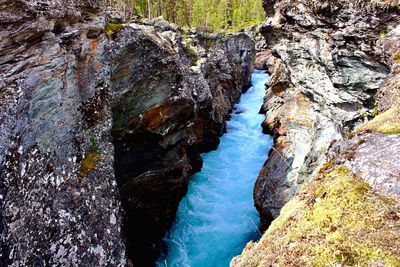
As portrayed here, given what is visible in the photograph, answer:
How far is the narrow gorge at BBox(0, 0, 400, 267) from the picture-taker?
7031 mm

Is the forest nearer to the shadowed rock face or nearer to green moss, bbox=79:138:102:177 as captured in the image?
the shadowed rock face

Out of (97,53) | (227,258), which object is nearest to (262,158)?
(227,258)

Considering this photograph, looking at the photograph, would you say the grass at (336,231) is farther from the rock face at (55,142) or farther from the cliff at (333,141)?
the rock face at (55,142)

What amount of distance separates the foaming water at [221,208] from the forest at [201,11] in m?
28.1

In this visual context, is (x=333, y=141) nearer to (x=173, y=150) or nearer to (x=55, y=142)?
(x=55, y=142)

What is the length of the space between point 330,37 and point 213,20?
298ft

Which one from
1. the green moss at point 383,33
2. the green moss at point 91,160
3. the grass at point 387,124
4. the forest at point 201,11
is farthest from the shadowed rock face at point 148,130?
the forest at point 201,11

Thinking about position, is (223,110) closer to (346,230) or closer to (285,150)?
(285,150)

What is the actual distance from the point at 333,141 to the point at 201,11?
90571 millimetres

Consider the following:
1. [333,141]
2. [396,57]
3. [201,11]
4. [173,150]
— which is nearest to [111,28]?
[173,150]

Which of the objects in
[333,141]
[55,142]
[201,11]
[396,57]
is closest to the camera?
[333,141]

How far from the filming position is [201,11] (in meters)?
93.8

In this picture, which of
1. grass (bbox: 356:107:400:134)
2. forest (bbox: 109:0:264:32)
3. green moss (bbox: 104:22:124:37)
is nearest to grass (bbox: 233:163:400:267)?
grass (bbox: 356:107:400:134)

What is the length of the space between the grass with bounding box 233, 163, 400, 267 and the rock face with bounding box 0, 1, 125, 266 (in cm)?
623
